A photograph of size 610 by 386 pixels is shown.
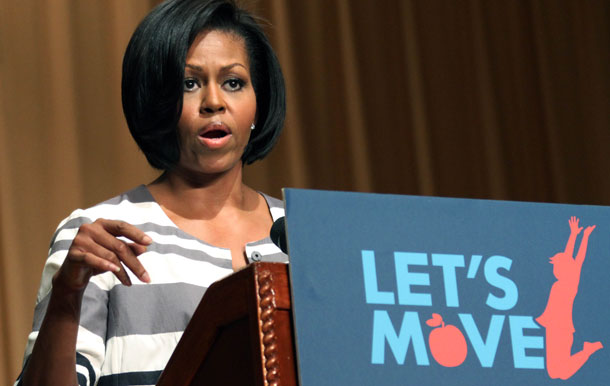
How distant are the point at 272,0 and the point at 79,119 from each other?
73 cm

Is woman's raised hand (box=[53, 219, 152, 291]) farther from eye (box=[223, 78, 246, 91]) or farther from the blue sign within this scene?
eye (box=[223, 78, 246, 91])

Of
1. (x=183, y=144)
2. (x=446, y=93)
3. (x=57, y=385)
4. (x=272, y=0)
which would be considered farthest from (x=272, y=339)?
(x=446, y=93)

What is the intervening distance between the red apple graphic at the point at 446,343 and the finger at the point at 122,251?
0.95 ft

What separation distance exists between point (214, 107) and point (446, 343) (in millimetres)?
733

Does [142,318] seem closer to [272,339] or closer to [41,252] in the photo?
[272,339]

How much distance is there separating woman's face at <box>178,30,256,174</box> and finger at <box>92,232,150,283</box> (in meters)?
0.51

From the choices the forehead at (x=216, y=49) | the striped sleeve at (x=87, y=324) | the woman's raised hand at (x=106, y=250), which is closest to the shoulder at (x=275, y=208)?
the forehead at (x=216, y=49)

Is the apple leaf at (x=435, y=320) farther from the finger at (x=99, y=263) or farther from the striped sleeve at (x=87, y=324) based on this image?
the striped sleeve at (x=87, y=324)

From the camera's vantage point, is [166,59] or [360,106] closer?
[166,59]

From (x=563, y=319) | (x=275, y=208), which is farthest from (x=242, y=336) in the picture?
(x=275, y=208)

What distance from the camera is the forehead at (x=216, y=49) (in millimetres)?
1397

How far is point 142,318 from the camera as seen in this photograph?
49.1 inches

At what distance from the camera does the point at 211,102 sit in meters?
1.38

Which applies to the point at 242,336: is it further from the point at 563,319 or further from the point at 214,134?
the point at 214,134
